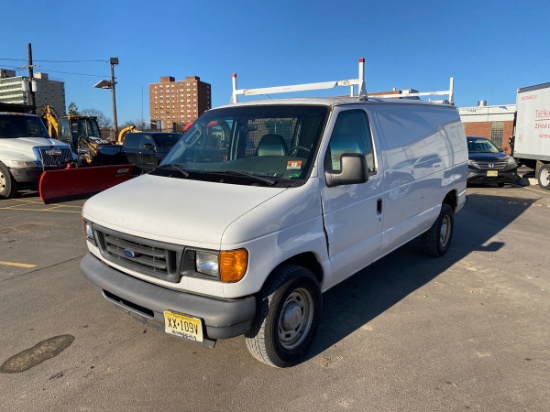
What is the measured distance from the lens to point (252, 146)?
3.70m

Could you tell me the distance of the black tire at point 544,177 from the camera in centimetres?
1305

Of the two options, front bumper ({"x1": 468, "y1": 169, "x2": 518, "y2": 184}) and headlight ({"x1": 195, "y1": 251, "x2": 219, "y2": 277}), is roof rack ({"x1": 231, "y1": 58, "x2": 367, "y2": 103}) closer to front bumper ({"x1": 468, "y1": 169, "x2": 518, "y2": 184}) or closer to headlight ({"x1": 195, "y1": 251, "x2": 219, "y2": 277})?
headlight ({"x1": 195, "y1": 251, "x2": 219, "y2": 277})

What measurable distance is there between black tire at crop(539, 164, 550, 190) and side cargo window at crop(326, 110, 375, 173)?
1198 centimetres

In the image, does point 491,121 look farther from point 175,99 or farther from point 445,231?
point 445,231

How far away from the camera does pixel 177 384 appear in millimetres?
2934

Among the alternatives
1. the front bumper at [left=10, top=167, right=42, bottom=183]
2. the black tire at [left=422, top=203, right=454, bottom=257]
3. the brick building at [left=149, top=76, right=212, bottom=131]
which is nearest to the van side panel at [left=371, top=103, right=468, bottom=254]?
the black tire at [left=422, top=203, right=454, bottom=257]

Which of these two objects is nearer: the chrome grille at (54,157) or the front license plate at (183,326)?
the front license plate at (183,326)

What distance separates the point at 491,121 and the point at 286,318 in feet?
134

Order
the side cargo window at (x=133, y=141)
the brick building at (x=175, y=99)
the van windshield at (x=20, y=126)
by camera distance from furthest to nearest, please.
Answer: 1. the brick building at (x=175, y=99)
2. the side cargo window at (x=133, y=141)
3. the van windshield at (x=20, y=126)

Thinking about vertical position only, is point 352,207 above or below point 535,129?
below

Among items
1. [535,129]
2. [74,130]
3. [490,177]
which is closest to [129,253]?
[490,177]

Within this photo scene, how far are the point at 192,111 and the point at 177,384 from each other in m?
45.1

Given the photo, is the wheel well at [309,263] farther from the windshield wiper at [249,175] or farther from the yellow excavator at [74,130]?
the yellow excavator at [74,130]

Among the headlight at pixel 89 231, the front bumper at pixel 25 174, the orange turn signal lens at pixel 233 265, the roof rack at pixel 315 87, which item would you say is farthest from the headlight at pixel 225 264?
the front bumper at pixel 25 174
